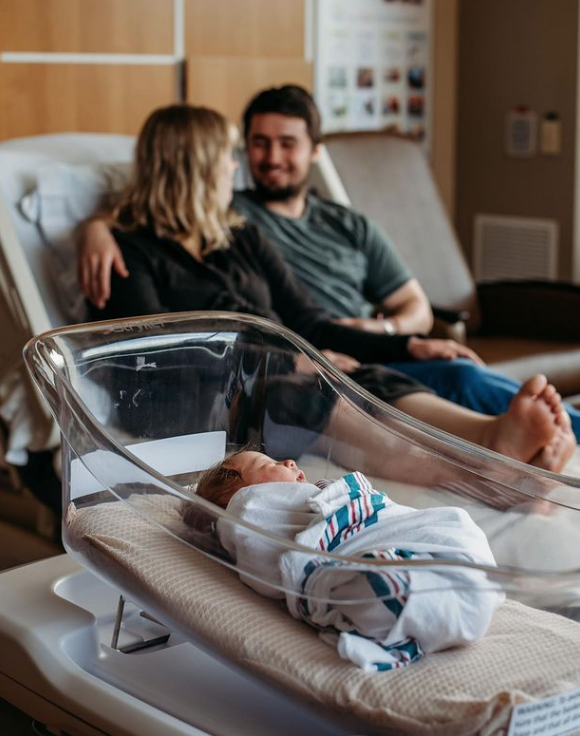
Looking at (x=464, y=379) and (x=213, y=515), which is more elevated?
(x=213, y=515)

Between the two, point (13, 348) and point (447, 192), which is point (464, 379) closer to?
point (13, 348)

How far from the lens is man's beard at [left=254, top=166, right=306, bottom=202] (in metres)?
2.70

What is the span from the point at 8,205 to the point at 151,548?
1.58 meters

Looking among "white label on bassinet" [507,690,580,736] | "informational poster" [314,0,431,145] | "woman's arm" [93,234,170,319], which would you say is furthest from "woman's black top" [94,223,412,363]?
"informational poster" [314,0,431,145]

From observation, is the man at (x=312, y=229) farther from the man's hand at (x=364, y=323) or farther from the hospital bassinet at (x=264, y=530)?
the hospital bassinet at (x=264, y=530)

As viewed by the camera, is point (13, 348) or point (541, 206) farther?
point (541, 206)

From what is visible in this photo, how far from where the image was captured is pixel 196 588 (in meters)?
0.95

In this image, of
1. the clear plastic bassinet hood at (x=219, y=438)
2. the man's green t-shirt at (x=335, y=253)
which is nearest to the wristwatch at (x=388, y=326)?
the man's green t-shirt at (x=335, y=253)

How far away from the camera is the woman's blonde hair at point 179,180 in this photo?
92.9 inches

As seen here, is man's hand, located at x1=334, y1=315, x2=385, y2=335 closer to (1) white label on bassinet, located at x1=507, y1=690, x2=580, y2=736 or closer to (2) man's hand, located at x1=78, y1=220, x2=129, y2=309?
(2) man's hand, located at x1=78, y1=220, x2=129, y2=309

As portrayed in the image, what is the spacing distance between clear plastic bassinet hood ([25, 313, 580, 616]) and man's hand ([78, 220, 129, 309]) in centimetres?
106

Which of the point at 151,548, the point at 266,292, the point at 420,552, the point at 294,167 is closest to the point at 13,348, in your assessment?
the point at 266,292

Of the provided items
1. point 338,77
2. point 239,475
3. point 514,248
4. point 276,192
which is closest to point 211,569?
point 239,475

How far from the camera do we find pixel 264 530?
2.85 feet
